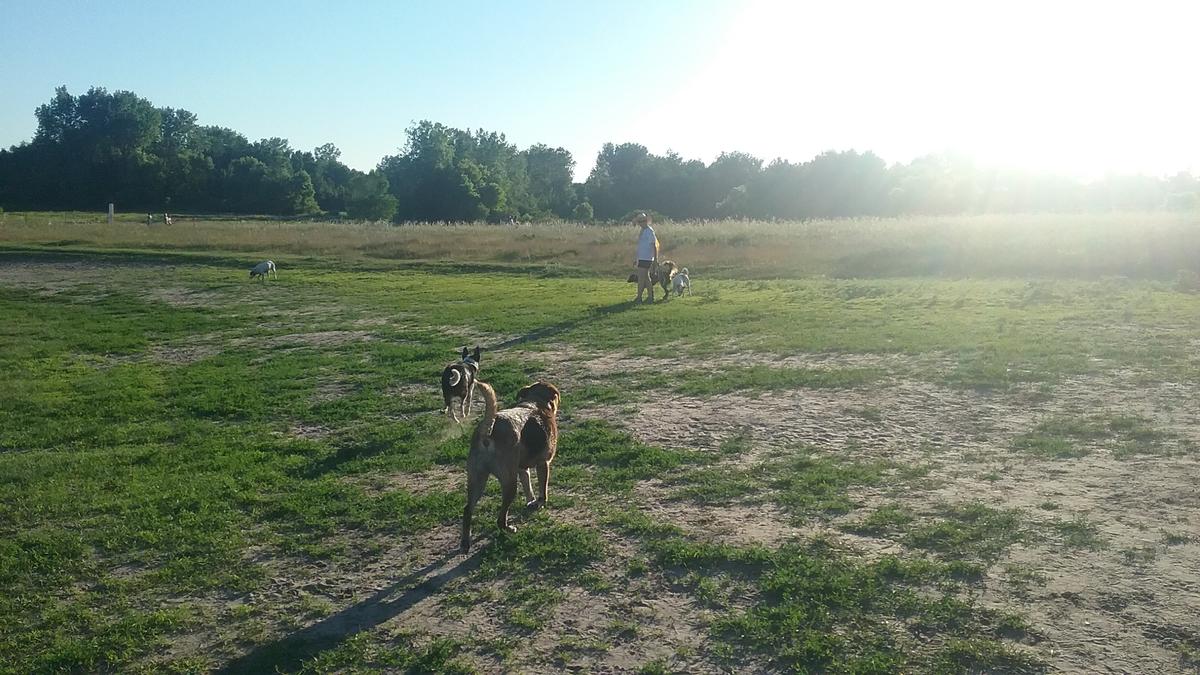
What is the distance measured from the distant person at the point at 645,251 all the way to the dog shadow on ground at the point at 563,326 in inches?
22.9

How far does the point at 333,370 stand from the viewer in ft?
38.5

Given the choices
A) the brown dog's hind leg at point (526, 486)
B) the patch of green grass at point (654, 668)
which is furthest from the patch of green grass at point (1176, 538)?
Answer: the brown dog's hind leg at point (526, 486)

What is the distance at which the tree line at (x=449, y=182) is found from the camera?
193ft

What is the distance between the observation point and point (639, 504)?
20.2 ft

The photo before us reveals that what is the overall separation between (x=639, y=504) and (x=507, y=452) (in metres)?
1.27

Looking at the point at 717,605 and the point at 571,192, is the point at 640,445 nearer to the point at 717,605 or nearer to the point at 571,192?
the point at 717,605

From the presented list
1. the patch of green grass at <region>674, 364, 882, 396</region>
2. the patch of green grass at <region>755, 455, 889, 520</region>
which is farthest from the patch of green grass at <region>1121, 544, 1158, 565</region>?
the patch of green grass at <region>674, 364, 882, 396</region>

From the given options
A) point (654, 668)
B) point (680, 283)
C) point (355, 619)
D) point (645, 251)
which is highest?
point (645, 251)

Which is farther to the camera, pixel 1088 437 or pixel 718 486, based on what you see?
pixel 1088 437

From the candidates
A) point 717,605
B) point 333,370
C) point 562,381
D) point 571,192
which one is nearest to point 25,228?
point 333,370

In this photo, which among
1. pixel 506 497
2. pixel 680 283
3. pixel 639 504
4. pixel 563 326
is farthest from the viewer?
pixel 680 283

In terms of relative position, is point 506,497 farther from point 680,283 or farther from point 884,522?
point 680,283

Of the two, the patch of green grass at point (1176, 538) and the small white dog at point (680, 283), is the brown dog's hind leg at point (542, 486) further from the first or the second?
the small white dog at point (680, 283)

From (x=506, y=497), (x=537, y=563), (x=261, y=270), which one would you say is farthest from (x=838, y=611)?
(x=261, y=270)
